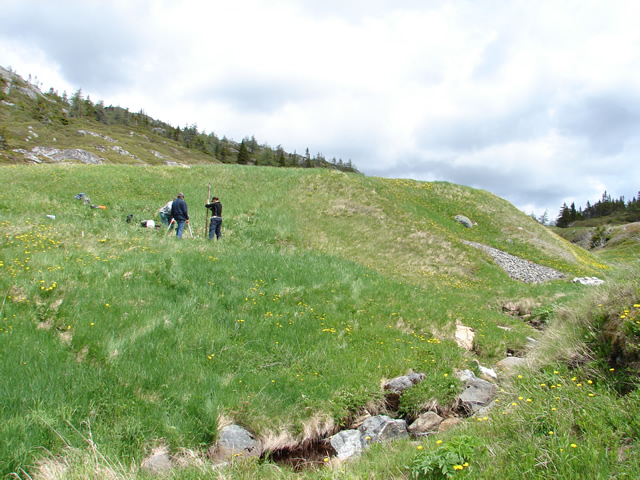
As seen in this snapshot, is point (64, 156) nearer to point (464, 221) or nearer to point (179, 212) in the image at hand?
point (179, 212)

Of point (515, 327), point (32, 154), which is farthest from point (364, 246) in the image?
point (32, 154)

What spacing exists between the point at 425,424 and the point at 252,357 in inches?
152

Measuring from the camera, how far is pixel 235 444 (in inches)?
221

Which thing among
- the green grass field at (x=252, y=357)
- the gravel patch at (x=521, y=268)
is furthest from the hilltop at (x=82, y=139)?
the green grass field at (x=252, y=357)

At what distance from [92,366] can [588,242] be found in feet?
382

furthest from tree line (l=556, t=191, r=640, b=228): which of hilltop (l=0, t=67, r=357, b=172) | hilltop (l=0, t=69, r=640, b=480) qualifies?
hilltop (l=0, t=69, r=640, b=480)

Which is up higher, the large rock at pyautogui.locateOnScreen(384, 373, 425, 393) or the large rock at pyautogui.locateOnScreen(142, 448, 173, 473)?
the large rock at pyautogui.locateOnScreen(384, 373, 425, 393)

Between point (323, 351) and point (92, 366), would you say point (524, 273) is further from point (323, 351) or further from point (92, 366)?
point (92, 366)

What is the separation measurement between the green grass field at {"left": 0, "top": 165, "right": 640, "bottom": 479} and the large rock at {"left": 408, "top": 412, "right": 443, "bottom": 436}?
490mm

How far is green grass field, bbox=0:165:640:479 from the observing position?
4.20m

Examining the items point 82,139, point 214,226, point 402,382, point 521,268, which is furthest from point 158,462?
point 82,139

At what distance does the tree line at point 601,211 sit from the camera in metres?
134

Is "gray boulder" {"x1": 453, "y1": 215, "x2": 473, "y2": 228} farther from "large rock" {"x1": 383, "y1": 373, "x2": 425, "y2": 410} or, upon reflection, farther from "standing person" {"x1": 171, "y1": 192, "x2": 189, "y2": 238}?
"large rock" {"x1": 383, "y1": 373, "x2": 425, "y2": 410}

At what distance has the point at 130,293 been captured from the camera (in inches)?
357
